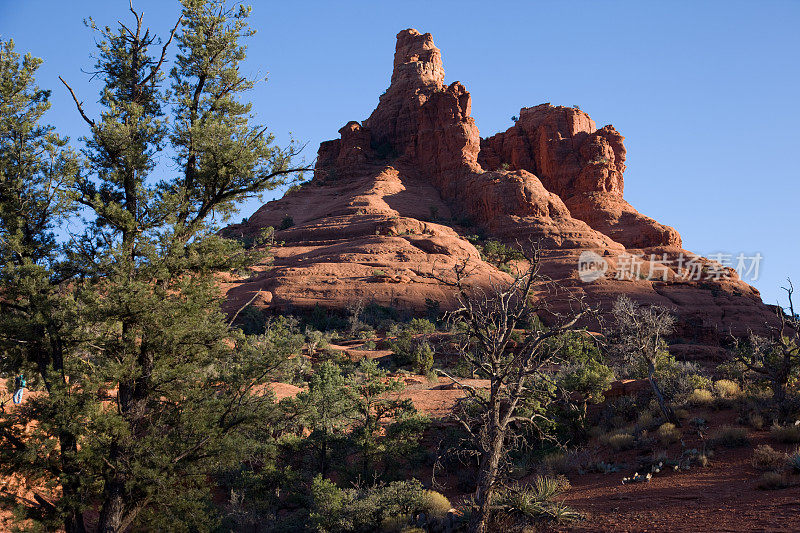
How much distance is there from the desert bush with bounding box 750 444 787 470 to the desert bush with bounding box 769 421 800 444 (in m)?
1.24

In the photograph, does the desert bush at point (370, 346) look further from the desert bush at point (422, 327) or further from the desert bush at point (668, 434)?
the desert bush at point (668, 434)

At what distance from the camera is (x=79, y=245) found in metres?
8.12

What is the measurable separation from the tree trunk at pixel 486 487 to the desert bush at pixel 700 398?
9.53m

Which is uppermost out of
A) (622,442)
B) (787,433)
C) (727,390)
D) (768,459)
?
(727,390)

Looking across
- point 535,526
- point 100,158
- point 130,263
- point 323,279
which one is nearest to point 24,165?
point 100,158

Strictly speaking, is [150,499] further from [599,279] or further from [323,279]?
[599,279]

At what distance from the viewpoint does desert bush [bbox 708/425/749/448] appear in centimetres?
1100

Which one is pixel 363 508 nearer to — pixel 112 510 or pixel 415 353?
pixel 112 510

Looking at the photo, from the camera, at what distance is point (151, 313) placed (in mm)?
7426

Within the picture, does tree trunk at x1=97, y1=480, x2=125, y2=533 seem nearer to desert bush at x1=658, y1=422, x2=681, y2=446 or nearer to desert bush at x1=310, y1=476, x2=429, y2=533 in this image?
desert bush at x1=310, y1=476, x2=429, y2=533

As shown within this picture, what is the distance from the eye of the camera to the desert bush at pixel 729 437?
36.1ft

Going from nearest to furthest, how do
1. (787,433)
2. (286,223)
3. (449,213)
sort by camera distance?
(787,433) < (286,223) < (449,213)

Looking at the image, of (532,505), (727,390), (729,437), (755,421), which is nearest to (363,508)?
(532,505)

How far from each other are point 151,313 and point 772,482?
33.1 ft
